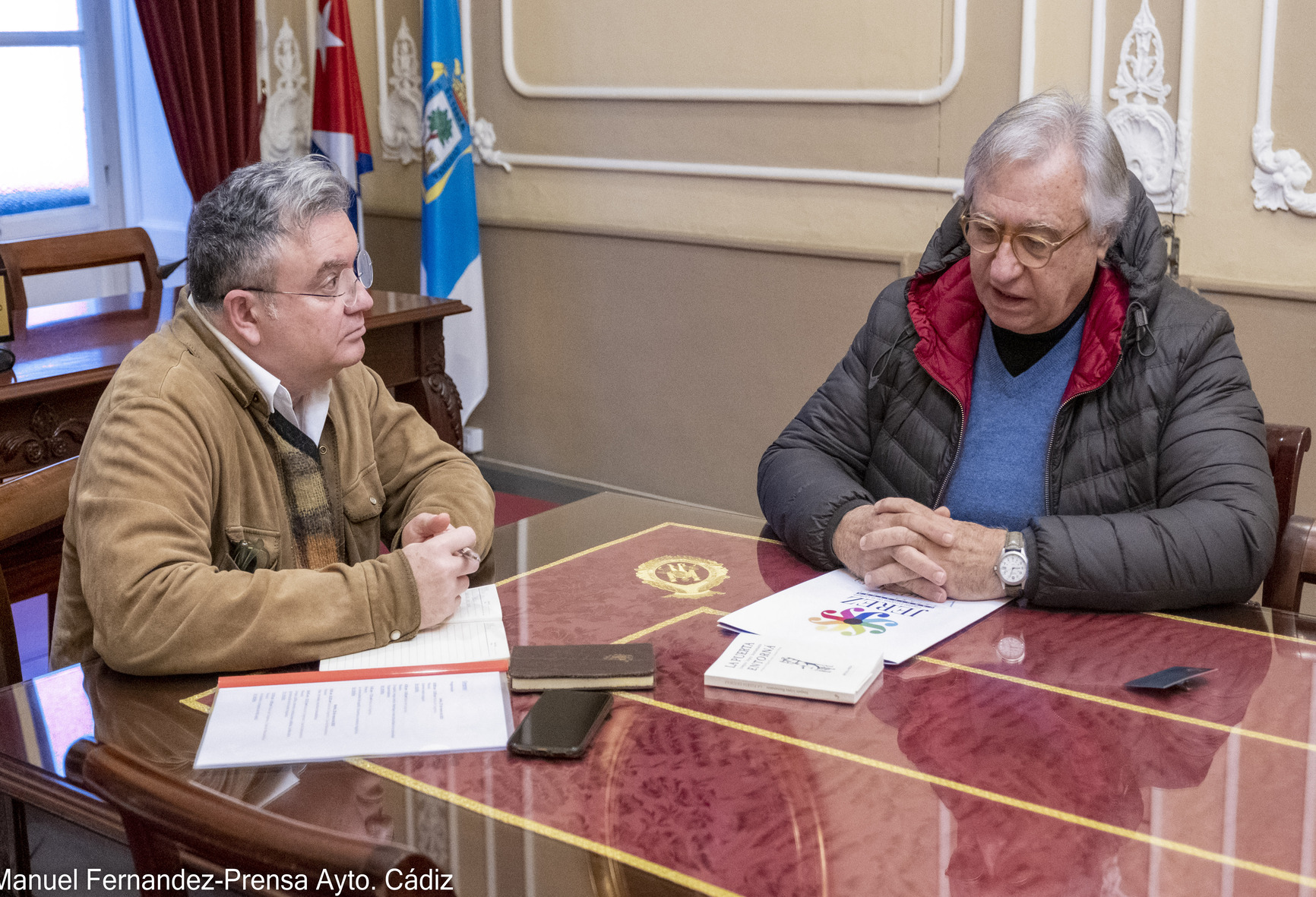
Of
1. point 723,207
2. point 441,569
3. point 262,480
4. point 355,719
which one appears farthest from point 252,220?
point 723,207

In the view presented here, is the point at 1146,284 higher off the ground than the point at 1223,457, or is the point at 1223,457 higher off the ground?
the point at 1146,284

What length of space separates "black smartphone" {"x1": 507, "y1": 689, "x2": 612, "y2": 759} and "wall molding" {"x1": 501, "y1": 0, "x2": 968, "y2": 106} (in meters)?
2.90

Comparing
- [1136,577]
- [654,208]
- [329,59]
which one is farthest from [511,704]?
[329,59]

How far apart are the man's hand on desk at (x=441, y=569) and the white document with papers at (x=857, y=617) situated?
340mm

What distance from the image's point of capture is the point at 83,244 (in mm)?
3877

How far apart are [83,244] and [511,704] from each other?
3087mm

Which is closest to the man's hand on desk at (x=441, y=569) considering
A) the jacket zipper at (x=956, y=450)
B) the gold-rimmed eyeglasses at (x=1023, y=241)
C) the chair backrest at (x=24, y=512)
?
the chair backrest at (x=24, y=512)

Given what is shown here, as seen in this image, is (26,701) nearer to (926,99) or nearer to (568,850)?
(568,850)

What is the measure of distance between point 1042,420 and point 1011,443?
0.06 meters

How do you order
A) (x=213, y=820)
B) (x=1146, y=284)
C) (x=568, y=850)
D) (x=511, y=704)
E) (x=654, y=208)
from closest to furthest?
(x=213, y=820)
(x=568, y=850)
(x=511, y=704)
(x=1146, y=284)
(x=654, y=208)

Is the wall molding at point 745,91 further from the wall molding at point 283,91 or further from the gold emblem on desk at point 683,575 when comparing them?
the gold emblem on desk at point 683,575

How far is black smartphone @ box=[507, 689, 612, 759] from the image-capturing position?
1.27 metres

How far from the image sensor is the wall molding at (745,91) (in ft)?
12.3

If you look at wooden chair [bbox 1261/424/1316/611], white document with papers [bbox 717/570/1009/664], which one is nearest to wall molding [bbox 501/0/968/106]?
wooden chair [bbox 1261/424/1316/611]
